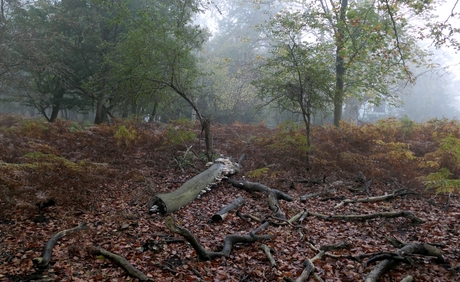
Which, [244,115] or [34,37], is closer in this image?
[34,37]

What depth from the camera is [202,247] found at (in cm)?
455

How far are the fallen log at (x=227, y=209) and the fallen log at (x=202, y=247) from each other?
2.98 ft

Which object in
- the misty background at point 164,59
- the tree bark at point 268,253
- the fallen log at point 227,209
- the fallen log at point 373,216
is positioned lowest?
the tree bark at point 268,253

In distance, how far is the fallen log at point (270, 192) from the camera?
642 cm

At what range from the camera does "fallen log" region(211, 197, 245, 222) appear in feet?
20.0

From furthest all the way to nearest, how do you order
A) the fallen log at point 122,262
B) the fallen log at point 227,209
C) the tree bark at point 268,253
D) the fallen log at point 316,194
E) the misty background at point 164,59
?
the misty background at point 164,59 < the fallen log at point 316,194 < the fallen log at point 227,209 < the tree bark at point 268,253 < the fallen log at point 122,262

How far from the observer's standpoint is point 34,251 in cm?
438

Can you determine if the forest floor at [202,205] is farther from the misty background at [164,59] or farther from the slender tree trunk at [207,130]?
the misty background at [164,59]

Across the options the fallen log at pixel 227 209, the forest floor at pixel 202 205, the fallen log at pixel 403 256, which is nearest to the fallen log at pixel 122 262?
the forest floor at pixel 202 205

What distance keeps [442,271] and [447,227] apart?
5.49 feet

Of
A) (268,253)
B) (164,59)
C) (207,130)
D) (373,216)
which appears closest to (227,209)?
(268,253)

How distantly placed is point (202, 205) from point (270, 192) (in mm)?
1599

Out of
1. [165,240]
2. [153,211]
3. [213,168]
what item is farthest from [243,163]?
[165,240]

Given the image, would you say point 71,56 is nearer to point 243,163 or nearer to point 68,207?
point 243,163
